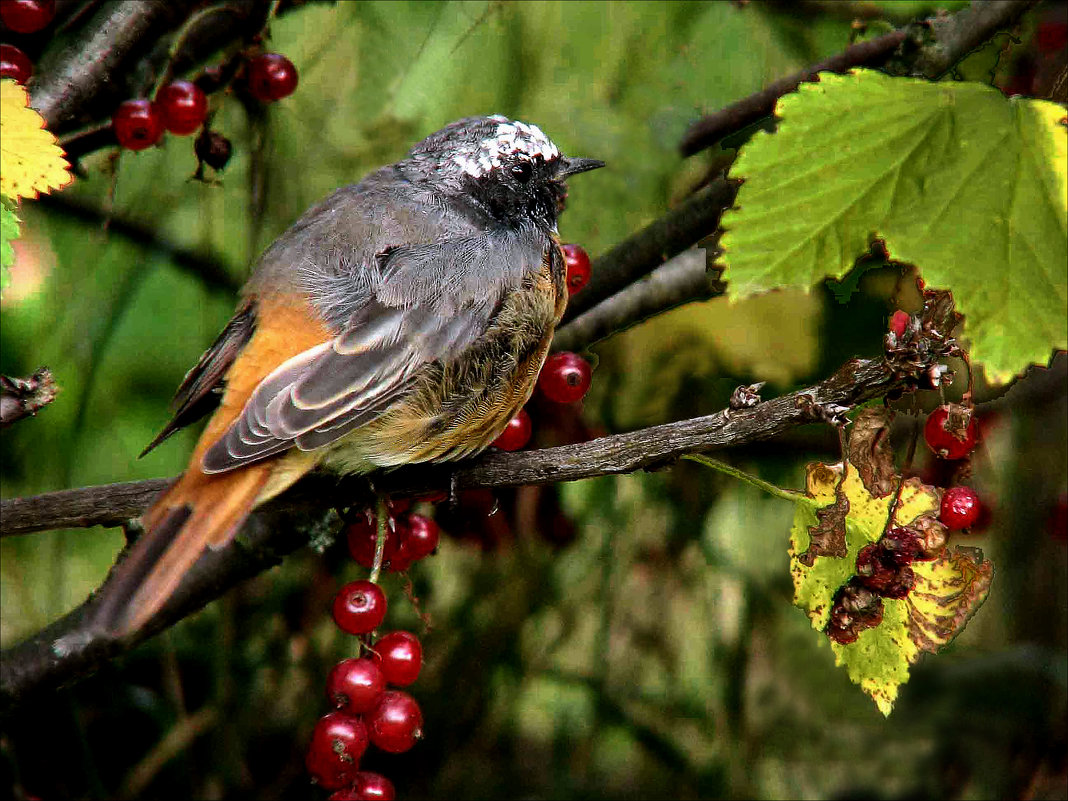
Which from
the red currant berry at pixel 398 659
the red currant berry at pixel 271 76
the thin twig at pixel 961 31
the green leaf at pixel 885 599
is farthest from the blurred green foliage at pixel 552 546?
the green leaf at pixel 885 599

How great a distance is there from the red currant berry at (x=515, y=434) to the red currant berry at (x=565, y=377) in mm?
100

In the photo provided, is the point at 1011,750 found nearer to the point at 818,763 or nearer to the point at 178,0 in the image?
the point at 818,763

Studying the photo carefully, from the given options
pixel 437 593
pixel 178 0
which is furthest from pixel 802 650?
pixel 178 0

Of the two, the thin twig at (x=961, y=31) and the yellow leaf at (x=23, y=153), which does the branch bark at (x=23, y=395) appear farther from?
the thin twig at (x=961, y=31)

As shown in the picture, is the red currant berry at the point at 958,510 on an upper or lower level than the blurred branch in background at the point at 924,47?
lower

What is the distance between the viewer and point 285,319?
7.84 ft

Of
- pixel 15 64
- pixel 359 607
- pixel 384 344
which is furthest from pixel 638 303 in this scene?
pixel 15 64

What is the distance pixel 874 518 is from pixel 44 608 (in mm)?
2277

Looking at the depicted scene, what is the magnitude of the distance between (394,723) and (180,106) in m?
1.41

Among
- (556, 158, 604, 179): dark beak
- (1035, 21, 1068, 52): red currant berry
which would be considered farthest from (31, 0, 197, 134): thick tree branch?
(1035, 21, 1068, 52): red currant berry

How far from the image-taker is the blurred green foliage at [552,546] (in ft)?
9.98

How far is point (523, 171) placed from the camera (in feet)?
9.39

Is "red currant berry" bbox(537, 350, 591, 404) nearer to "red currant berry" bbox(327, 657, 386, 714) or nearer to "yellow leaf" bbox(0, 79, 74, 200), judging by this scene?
"red currant berry" bbox(327, 657, 386, 714)

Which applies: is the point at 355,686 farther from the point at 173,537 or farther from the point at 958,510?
the point at 958,510
